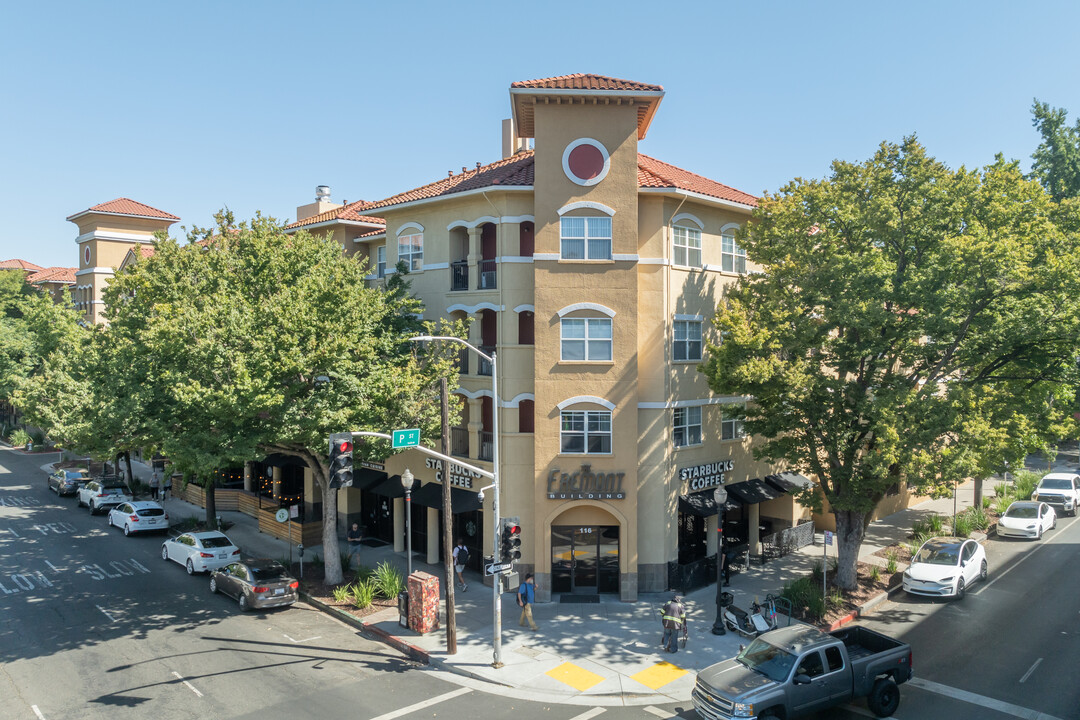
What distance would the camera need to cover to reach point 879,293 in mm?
20469

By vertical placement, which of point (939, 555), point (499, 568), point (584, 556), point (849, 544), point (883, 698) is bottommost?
point (883, 698)

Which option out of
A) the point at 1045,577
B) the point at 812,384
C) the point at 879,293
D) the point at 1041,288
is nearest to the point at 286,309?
the point at 812,384

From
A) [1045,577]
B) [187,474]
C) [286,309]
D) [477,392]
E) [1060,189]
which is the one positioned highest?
[1060,189]

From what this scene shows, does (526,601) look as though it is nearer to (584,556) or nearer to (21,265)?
(584,556)

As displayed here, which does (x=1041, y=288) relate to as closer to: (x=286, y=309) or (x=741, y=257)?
(x=741, y=257)

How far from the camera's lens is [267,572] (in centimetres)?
2347

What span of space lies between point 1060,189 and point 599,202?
1570 inches

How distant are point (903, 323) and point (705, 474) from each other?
9.12 m

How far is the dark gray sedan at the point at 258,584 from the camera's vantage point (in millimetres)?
22594

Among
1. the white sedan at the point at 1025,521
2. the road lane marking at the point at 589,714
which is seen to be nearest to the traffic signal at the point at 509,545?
the road lane marking at the point at 589,714

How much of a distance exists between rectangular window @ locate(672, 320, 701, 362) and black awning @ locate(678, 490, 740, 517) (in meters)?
5.19

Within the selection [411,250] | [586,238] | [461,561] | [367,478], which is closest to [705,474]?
[461,561]

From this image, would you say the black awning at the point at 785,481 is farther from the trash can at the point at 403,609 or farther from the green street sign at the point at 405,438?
the green street sign at the point at 405,438

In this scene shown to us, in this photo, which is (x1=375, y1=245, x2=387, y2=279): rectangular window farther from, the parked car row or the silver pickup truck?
the silver pickup truck
